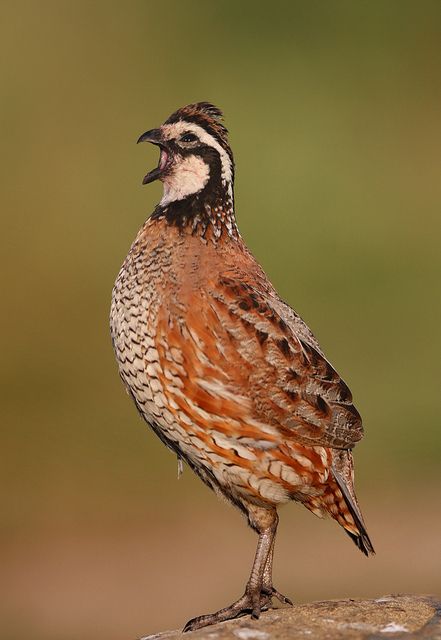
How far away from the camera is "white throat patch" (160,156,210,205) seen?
568 centimetres

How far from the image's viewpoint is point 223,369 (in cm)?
532

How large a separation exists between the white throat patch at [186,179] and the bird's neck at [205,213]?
0.06 feet

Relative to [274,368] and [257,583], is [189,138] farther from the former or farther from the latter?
[257,583]

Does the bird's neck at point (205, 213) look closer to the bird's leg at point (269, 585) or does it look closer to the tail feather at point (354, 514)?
the tail feather at point (354, 514)

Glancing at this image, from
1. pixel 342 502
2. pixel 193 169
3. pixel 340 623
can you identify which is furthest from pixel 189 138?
pixel 340 623

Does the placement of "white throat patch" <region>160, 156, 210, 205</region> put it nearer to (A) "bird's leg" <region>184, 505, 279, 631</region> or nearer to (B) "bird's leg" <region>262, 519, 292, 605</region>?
(A) "bird's leg" <region>184, 505, 279, 631</region>

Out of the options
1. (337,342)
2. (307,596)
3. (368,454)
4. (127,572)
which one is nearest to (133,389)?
(307,596)

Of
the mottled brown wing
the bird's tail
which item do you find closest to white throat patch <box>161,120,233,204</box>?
the mottled brown wing

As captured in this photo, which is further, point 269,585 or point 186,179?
point 186,179

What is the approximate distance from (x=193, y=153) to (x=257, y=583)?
1.58 metres

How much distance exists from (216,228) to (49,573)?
4716mm

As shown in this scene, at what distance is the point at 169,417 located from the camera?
5.32 metres

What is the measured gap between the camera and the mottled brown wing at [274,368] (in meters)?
5.35

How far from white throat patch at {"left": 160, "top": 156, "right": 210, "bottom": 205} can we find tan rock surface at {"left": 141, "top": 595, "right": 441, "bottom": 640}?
5.17ft
